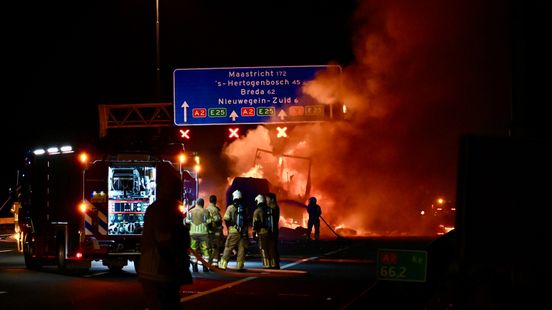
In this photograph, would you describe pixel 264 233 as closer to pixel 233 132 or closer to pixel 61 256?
pixel 61 256

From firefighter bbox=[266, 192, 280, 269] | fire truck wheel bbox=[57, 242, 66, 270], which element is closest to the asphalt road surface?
fire truck wheel bbox=[57, 242, 66, 270]

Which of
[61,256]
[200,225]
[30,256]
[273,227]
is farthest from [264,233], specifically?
[30,256]

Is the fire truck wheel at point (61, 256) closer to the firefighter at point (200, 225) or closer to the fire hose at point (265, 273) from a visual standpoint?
the firefighter at point (200, 225)

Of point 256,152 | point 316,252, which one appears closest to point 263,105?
point 316,252

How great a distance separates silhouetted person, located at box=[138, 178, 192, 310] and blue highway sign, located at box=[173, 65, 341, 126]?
22594 mm

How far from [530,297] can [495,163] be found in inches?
85.0

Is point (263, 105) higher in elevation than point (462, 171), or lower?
higher

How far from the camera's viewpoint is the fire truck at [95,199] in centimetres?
1816

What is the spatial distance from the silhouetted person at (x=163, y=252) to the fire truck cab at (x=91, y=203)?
9.71 m

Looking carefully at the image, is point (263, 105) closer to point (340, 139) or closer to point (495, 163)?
point (340, 139)

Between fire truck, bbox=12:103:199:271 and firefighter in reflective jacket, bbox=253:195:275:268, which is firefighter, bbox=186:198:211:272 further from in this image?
firefighter in reflective jacket, bbox=253:195:275:268

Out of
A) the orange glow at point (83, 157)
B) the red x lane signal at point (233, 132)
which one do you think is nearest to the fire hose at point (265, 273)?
the orange glow at point (83, 157)

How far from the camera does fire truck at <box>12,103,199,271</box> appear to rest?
59.6ft

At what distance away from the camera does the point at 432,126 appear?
44188 mm
